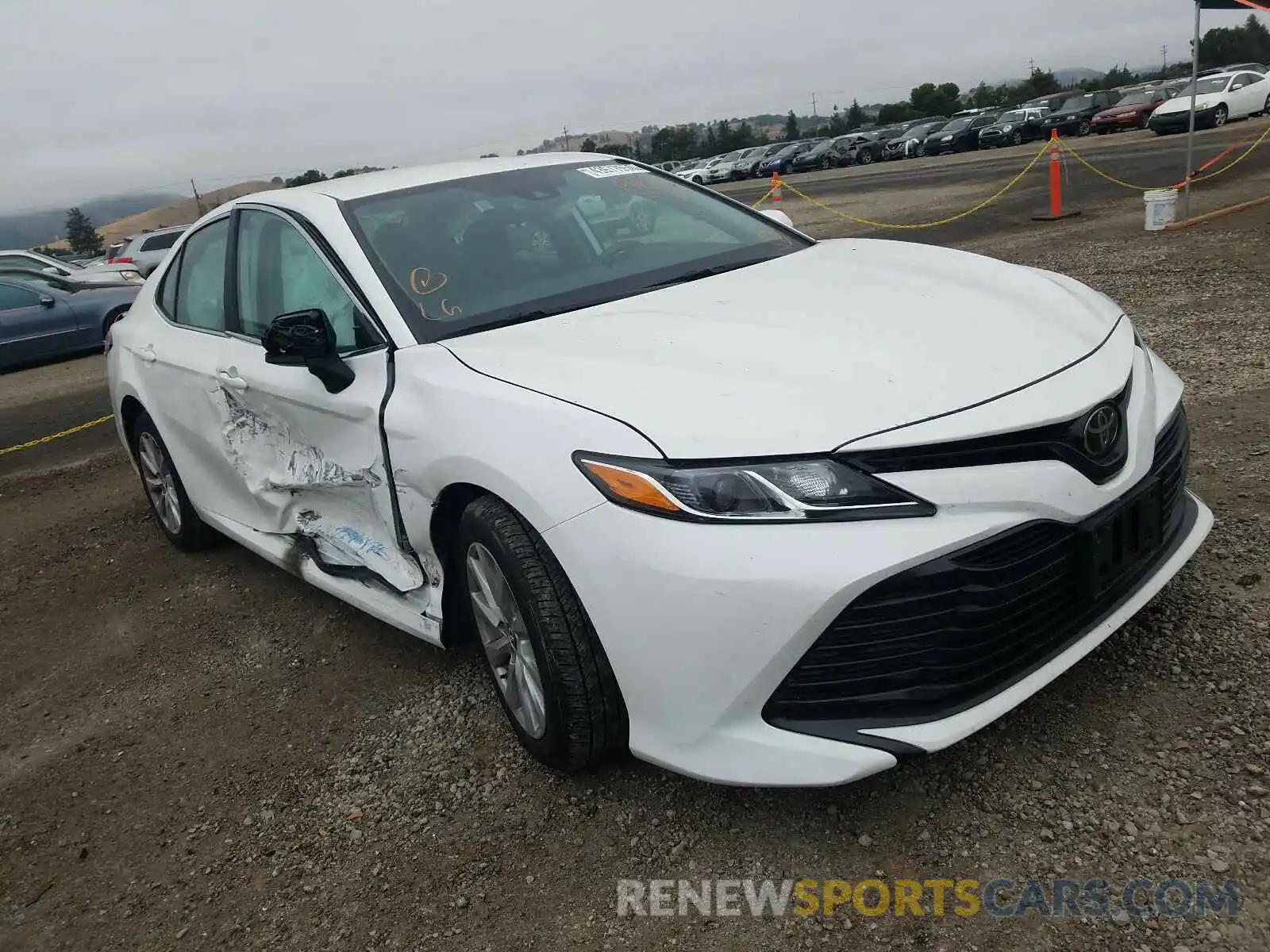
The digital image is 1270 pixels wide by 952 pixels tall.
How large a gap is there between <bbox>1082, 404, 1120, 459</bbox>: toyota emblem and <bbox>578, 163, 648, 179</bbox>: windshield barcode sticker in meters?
2.10

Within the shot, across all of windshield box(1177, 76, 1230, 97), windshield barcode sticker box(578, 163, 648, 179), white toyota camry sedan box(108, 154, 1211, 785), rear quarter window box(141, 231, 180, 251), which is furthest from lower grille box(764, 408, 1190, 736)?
windshield box(1177, 76, 1230, 97)

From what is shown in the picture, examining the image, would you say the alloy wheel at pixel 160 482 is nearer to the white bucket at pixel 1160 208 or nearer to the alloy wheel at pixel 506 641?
the alloy wheel at pixel 506 641

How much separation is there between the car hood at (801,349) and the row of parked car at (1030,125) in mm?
22954

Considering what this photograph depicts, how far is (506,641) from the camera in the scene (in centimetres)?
267

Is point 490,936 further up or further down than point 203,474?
further down

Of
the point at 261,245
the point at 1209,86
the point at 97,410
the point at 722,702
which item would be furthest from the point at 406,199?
the point at 1209,86

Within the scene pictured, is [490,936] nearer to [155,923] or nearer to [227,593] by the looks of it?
[155,923]

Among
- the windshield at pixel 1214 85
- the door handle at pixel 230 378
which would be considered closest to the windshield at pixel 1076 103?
the windshield at pixel 1214 85

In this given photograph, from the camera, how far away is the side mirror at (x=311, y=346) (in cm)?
288

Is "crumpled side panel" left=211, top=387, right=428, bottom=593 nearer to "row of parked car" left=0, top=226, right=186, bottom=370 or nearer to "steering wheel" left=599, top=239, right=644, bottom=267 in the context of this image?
"steering wheel" left=599, top=239, right=644, bottom=267

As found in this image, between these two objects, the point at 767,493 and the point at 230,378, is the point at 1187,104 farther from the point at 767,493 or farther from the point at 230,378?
the point at 767,493

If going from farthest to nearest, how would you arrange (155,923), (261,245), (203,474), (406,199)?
1. (203,474)
2. (261,245)
3. (406,199)
4. (155,923)

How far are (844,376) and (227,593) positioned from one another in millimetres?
3155

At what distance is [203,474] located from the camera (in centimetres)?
421
